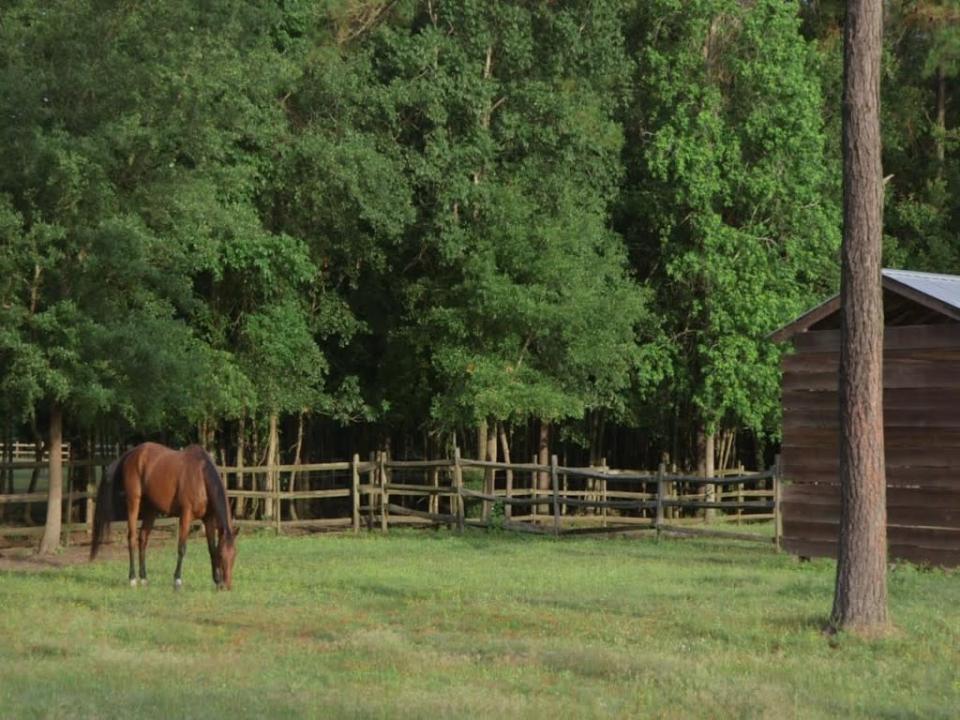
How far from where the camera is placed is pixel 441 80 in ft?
99.9

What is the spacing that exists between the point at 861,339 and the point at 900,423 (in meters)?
6.89

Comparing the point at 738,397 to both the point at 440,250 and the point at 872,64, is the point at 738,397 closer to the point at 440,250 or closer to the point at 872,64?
the point at 440,250

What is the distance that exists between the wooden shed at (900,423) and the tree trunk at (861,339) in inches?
239

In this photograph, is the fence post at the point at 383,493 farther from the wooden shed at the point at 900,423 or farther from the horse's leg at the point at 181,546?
the horse's leg at the point at 181,546

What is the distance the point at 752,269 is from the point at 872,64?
72.3ft

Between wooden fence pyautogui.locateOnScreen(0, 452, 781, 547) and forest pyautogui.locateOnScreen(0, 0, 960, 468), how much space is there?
128 centimetres

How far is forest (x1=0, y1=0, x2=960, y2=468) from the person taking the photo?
73.4ft

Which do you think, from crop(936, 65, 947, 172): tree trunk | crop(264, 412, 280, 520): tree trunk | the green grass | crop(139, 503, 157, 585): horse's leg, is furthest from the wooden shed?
crop(936, 65, 947, 172): tree trunk

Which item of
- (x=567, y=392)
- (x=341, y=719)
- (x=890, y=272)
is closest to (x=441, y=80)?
(x=567, y=392)

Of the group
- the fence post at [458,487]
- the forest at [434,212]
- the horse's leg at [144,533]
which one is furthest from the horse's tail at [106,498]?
the fence post at [458,487]

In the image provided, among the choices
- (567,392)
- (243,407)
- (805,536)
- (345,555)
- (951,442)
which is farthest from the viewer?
(567,392)

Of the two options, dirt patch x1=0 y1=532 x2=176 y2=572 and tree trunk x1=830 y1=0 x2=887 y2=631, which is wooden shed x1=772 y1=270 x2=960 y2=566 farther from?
dirt patch x1=0 y1=532 x2=176 y2=572

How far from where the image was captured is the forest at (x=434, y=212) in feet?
73.4

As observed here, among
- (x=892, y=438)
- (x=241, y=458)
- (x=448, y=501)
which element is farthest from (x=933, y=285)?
(x=448, y=501)
